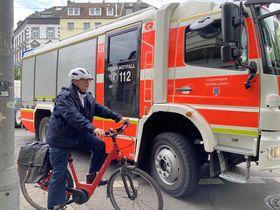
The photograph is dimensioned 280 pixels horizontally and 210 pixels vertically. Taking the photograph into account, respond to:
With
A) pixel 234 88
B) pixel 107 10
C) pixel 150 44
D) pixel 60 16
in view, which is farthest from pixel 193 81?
pixel 60 16

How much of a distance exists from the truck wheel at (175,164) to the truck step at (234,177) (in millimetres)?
459

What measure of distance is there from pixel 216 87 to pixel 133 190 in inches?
68.4

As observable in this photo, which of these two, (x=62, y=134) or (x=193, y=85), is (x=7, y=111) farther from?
(x=193, y=85)

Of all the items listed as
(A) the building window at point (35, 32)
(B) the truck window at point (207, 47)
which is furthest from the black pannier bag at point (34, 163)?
(A) the building window at point (35, 32)

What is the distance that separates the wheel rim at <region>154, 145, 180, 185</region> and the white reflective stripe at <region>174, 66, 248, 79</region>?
3.62 ft

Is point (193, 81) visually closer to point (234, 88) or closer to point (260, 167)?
point (234, 88)

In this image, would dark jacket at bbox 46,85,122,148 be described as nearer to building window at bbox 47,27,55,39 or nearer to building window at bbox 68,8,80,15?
building window at bbox 68,8,80,15

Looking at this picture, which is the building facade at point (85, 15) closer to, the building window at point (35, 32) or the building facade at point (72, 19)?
the building facade at point (72, 19)

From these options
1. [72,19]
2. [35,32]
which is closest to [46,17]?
[35,32]

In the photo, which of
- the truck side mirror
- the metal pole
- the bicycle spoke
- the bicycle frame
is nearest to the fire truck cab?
the truck side mirror

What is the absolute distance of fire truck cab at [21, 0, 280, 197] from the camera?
382 cm

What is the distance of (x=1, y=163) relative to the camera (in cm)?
303

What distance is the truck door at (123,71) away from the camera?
5379 mm

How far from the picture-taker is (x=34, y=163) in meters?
3.75
